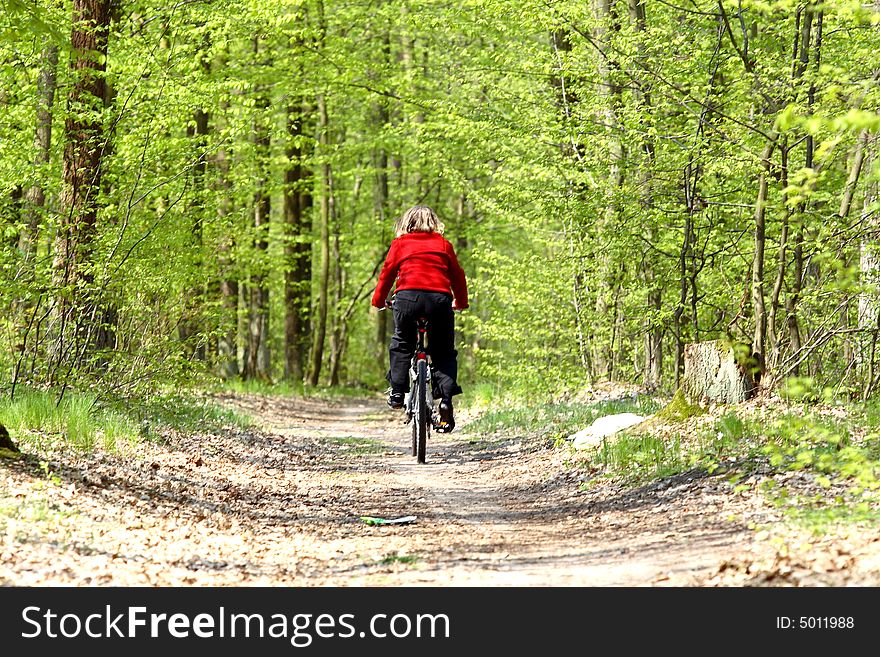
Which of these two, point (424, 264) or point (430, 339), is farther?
point (430, 339)

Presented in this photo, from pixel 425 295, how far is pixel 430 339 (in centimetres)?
54

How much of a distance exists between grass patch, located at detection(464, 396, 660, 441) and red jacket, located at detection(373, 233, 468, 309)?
237cm

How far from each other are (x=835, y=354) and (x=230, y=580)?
9.22 metres

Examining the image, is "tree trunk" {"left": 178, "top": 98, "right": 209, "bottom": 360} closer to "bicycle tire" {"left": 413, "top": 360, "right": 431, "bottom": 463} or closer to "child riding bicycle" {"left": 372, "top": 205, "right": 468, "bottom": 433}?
"child riding bicycle" {"left": 372, "top": 205, "right": 468, "bottom": 433}

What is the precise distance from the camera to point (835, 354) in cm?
1229

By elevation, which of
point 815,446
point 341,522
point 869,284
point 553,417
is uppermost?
point 869,284

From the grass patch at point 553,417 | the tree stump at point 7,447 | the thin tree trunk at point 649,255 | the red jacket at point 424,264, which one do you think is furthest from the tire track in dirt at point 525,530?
the thin tree trunk at point 649,255

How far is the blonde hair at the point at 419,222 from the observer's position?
9578mm

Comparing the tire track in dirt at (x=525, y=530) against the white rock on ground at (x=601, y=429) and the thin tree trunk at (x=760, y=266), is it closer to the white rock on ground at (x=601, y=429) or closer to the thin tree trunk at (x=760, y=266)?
the white rock on ground at (x=601, y=429)

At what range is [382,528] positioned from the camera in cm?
702

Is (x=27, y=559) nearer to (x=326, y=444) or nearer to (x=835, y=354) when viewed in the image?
(x=326, y=444)

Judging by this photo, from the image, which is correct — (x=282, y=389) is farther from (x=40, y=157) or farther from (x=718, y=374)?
(x=718, y=374)

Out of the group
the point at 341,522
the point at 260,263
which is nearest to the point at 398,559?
the point at 341,522
